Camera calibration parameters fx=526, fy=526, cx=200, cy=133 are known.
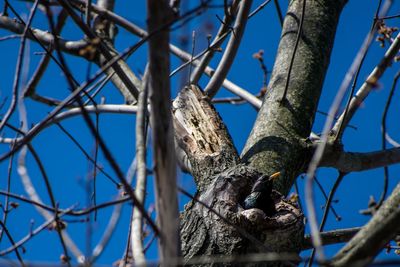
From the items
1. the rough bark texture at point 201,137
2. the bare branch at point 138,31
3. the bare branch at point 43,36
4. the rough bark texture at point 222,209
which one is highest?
the bare branch at point 43,36

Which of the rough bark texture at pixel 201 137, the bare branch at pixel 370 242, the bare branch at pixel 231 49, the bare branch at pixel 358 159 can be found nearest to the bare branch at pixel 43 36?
the bare branch at pixel 231 49

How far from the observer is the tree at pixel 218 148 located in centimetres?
129

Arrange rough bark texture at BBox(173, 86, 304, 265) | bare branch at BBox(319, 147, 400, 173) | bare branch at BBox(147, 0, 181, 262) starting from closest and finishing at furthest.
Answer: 1. bare branch at BBox(147, 0, 181, 262)
2. rough bark texture at BBox(173, 86, 304, 265)
3. bare branch at BBox(319, 147, 400, 173)

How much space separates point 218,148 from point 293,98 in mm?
545

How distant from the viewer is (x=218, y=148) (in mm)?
2650

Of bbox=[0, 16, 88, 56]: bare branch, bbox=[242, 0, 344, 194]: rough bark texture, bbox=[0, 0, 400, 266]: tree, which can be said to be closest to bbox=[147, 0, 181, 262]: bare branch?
bbox=[0, 0, 400, 266]: tree

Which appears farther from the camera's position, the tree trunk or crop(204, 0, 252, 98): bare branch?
crop(204, 0, 252, 98): bare branch

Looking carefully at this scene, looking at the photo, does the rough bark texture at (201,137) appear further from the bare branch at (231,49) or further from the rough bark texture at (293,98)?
the bare branch at (231,49)

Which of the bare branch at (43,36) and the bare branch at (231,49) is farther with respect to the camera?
the bare branch at (43,36)

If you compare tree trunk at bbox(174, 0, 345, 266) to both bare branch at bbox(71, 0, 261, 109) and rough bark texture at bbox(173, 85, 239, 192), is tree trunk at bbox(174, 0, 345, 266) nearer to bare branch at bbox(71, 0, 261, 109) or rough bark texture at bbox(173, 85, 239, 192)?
rough bark texture at bbox(173, 85, 239, 192)

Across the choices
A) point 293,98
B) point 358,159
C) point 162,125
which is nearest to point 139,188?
point 162,125

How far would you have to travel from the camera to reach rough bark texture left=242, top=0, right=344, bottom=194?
264 centimetres

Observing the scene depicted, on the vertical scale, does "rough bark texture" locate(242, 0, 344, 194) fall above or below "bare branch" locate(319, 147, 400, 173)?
above

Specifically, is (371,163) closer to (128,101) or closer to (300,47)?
(300,47)
